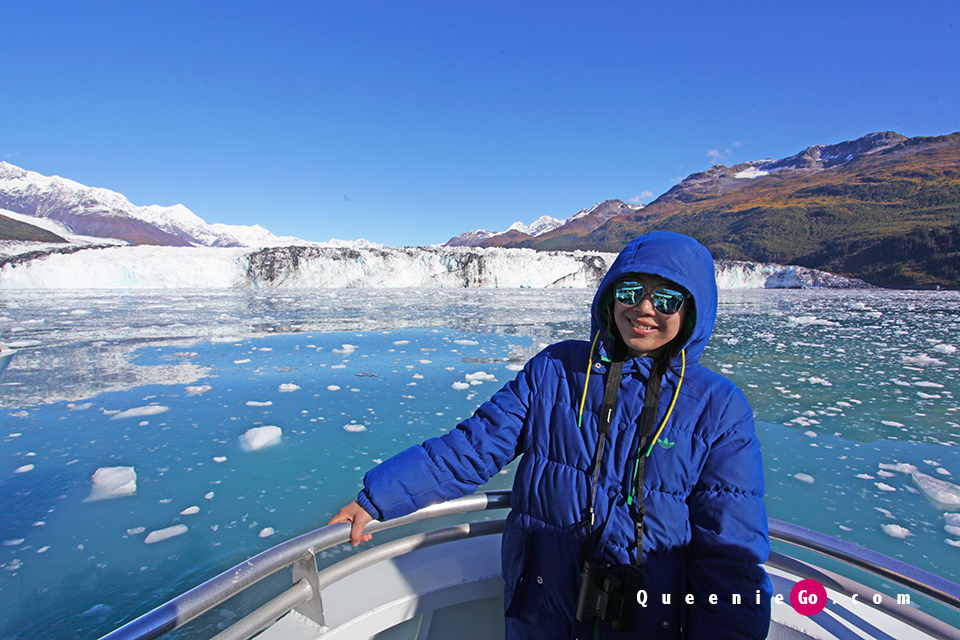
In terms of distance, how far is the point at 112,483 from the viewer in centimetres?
291

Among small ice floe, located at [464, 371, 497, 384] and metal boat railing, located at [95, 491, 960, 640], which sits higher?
metal boat railing, located at [95, 491, 960, 640]

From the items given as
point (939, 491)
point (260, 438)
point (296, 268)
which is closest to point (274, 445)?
point (260, 438)

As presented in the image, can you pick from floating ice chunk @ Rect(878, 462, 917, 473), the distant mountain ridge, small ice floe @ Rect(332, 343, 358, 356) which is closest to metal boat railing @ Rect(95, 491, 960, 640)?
floating ice chunk @ Rect(878, 462, 917, 473)

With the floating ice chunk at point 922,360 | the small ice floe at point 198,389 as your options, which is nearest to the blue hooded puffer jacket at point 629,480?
the small ice floe at point 198,389

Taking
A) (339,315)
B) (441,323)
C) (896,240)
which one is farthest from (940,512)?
(896,240)

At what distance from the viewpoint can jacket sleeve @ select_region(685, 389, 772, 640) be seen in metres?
0.94

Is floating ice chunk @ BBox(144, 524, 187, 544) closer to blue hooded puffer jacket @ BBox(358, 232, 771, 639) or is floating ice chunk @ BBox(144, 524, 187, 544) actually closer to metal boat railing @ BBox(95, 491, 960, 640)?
metal boat railing @ BBox(95, 491, 960, 640)

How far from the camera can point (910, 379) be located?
6.12m

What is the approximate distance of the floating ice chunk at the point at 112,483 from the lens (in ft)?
9.31

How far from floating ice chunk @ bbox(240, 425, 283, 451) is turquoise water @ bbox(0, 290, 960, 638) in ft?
0.26

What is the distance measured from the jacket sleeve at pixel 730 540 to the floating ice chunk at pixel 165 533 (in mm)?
2692

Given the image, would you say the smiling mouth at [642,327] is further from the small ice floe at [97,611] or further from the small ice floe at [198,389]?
the small ice floe at [198,389]

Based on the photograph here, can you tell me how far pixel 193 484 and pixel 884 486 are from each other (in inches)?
189

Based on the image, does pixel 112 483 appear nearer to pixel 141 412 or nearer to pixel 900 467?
pixel 141 412
